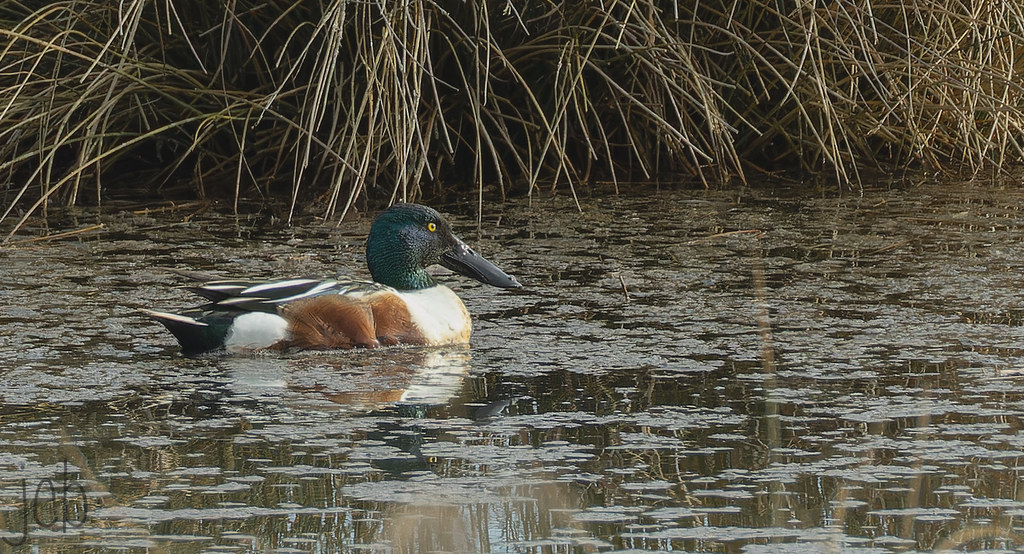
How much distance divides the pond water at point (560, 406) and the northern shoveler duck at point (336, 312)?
7cm

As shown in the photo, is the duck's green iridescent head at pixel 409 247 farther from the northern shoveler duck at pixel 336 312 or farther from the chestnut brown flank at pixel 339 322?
the chestnut brown flank at pixel 339 322

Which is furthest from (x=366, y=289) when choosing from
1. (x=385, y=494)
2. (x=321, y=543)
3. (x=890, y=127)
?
(x=890, y=127)

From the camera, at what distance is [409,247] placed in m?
4.89

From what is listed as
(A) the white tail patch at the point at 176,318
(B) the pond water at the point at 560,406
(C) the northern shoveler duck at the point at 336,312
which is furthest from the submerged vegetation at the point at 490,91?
(A) the white tail patch at the point at 176,318

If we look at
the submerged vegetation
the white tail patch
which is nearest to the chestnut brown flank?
the white tail patch

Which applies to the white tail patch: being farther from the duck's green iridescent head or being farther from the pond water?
the duck's green iridescent head

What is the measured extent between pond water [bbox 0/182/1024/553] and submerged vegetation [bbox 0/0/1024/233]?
2.92 feet

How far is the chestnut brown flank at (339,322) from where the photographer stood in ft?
14.6

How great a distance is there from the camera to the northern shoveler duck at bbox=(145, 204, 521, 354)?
174 inches

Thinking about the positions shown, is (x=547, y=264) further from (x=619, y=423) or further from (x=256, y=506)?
(x=256, y=506)

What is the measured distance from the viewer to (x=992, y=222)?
652 centimetres

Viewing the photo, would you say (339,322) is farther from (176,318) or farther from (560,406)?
(560,406)

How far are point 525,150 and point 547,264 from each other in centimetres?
205

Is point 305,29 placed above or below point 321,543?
above
